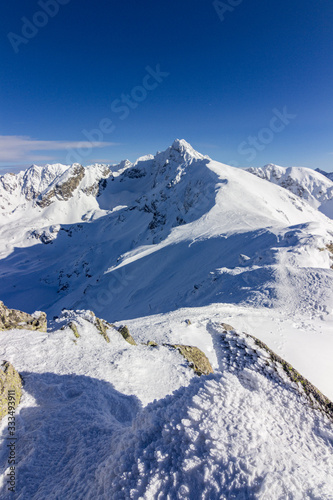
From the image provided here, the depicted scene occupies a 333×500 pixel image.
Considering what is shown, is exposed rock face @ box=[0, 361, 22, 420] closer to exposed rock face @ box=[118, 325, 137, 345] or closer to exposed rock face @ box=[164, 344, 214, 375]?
exposed rock face @ box=[118, 325, 137, 345]

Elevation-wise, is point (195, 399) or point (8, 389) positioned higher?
point (195, 399)

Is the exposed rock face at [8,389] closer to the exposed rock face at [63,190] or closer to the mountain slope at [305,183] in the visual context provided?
the mountain slope at [305,183]

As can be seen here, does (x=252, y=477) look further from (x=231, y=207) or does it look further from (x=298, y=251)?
(x=231, y=207)

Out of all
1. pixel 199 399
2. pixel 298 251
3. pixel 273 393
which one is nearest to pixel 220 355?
pixel 273 393

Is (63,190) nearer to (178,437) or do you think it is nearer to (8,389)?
(8,389)

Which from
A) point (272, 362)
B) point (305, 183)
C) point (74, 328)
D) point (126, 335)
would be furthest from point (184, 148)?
point (272, 362)
